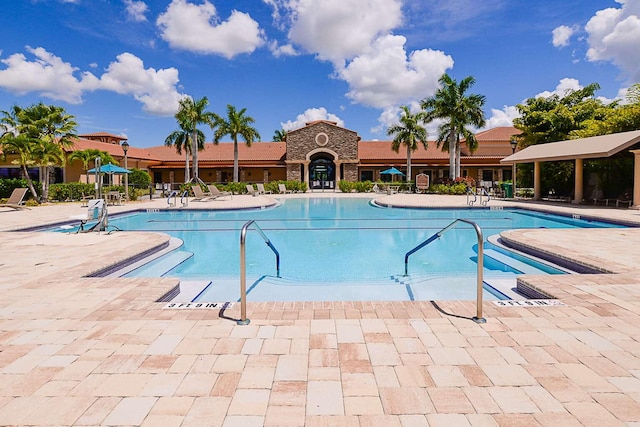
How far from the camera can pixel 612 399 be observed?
2439 millimetres

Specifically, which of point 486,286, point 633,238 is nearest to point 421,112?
point 633,238

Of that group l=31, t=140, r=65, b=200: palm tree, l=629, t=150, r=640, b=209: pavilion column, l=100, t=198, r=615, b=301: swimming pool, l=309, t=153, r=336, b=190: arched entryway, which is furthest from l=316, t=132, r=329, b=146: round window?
l=629, t=150, r=640, b=209: pavilion column

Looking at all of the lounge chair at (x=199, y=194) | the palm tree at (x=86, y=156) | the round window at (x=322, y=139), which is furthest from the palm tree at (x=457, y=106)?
the palm tree at (x=86, y=156)

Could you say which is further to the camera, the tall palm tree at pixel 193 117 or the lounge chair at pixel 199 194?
the tall palm tree at pixel 193 117

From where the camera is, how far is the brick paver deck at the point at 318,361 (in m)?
2.34

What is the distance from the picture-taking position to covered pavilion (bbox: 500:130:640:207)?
15.5 m

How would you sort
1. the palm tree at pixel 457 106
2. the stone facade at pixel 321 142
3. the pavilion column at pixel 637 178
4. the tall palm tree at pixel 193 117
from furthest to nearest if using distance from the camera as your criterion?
the stone facade at pixel 321 142
the tall palm tree at pixel 193 117
the palm tree at pixel 457 106
the pavilion column at pixel 637 178

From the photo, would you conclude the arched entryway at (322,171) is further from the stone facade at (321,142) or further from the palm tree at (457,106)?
the palm tree at (457,106)

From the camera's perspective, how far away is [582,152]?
667 inches

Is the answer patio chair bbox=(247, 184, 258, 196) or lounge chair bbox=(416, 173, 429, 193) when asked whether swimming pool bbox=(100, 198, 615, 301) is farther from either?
lounge chair bbox=(416, 173, 429, 193)

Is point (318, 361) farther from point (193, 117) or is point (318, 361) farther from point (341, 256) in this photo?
point (193, 117)

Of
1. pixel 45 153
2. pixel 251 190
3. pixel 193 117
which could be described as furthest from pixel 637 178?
pixel 193 117

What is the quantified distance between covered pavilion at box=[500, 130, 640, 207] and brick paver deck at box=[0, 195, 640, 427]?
45.8 ft

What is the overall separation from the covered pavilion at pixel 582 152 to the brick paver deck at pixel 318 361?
13967 millimetres
